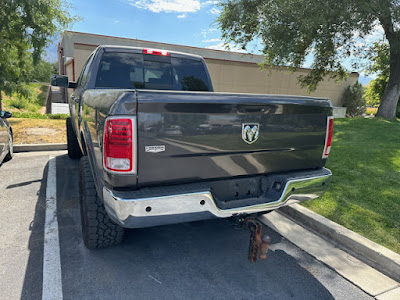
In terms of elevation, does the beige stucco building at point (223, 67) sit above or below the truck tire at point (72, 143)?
above

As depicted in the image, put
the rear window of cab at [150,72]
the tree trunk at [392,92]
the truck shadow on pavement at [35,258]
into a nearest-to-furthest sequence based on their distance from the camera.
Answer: the truck shadow on pavement at [35,258]
the rear window of cab at [150,72]
the tree trunk at [392,92]

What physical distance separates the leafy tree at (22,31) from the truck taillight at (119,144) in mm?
11124

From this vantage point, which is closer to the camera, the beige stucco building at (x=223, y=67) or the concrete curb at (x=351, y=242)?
the concrete curb at (x=351, y=242)

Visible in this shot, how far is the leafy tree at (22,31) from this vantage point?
10586 millimetres

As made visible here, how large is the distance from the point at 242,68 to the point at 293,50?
26.8 ft

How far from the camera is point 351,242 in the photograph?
10.5ft

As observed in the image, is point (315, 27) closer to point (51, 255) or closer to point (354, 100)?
point (51, 255)

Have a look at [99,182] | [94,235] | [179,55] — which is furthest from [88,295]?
[179,55]

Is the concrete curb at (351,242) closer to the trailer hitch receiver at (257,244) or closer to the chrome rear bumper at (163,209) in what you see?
the trailer hitch receiver at (257,244)

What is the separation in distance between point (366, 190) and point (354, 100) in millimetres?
24558

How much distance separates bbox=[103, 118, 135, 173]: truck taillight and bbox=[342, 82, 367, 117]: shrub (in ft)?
92.1

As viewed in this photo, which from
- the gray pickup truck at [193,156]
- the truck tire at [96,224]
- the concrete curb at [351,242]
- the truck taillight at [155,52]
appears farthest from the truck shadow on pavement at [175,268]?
the truck taillight at [155,52]

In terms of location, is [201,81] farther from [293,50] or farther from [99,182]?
[293,50]

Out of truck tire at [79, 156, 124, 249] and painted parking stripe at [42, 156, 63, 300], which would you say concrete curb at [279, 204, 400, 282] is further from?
painted parking stripe at [42, 156, 63, 300]
